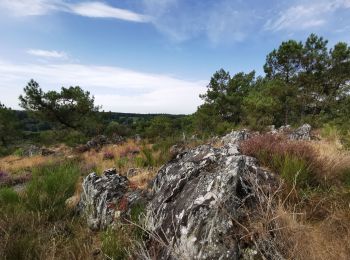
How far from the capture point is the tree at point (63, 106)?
2044 centimetres

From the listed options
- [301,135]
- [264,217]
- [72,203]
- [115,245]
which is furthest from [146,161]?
[301,135]

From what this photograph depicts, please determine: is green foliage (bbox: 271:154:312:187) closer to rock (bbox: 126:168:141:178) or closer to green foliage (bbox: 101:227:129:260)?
green foliage (bbox: 101:227:129:260)

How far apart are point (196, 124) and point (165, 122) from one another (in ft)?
12.4

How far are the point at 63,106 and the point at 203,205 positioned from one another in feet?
68.4

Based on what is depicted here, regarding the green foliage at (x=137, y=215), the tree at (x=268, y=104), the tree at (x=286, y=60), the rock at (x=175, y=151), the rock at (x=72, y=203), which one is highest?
the tree at (x=286, y=60)

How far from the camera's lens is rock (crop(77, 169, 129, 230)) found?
12.8 feet

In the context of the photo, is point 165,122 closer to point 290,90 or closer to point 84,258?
point 290,90

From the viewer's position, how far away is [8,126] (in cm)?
2786

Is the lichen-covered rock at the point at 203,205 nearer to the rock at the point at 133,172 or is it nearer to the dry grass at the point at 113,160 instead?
the rock at the point at 133,172

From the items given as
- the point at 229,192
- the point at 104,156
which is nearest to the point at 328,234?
the point at 229,192

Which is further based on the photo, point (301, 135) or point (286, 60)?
point (286, 60)

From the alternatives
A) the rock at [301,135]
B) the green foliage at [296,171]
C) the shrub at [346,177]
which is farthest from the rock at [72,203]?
the rock at [301,135]

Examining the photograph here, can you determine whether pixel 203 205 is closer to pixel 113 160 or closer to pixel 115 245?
pixel 115 245

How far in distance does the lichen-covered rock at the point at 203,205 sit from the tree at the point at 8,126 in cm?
Result: 2903
